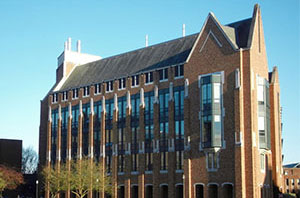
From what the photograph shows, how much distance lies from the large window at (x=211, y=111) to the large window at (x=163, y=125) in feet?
26.1

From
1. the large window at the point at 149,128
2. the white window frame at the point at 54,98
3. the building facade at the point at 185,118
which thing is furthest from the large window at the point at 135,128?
the white window frame at the point at 54,98

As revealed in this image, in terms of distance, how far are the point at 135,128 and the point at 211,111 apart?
16.1 meters

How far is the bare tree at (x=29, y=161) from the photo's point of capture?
13912 centimetres

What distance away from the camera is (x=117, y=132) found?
79.8 metres

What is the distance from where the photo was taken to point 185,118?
67.8 m

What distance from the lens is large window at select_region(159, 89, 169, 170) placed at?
7162 cm

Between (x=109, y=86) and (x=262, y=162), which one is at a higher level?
(x=109, y=86)

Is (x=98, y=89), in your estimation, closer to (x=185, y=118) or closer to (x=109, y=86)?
(x=109, y=86)

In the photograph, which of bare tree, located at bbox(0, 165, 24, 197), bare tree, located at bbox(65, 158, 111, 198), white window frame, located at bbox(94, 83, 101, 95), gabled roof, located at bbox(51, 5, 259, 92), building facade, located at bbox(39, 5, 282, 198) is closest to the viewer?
building facade, located at bbox(39, 5, 282, 198)

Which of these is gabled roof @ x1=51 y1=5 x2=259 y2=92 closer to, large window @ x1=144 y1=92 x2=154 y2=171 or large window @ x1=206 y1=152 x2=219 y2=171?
large window @ x1=144 y1=92 x2=154 y2=171

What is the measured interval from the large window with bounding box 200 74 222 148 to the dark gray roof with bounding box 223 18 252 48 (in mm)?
5109

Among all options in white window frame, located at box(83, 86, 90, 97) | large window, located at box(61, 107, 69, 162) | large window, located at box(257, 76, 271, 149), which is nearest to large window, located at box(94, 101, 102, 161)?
white window frame, located at box(83, 86, 90, 97)

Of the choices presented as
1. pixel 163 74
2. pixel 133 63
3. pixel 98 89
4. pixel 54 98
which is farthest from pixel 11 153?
pixel 163 74

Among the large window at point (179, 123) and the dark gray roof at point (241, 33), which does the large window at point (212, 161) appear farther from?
the dark gray roof at point (241, 33)
